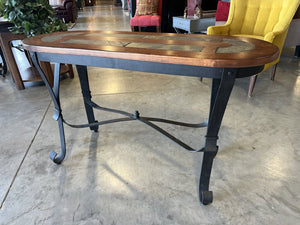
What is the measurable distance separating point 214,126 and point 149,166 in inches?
24.6

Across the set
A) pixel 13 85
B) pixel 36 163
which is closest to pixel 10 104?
pixel 13 85

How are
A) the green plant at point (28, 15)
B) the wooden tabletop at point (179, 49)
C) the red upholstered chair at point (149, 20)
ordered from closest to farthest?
the wooden tabletop at point (179, 49), the green plant at point (28, 15), the red upholstered chair at point (149, 20)

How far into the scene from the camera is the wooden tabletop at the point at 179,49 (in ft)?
2.78

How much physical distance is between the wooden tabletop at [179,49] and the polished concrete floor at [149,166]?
0.81m

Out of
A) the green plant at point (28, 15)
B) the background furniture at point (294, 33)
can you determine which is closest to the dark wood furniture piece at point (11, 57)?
the green plant at point (28, 15)

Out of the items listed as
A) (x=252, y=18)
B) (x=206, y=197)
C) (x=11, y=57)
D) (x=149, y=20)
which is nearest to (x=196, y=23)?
(x=252, y=18)

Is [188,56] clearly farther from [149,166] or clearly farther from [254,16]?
[254,16]

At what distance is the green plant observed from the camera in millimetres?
2170

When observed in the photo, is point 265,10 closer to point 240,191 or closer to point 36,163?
point 240,191

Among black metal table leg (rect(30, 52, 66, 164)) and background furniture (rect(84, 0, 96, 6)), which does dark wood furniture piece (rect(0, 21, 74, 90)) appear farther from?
background furniture (rect(84, 0, 96, 6))

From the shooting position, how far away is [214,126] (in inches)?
41.4

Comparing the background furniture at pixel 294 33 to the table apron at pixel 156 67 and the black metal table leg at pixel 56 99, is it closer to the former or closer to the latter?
the table apron at pixel 156 67

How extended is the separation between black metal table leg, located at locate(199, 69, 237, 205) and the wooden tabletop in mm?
85

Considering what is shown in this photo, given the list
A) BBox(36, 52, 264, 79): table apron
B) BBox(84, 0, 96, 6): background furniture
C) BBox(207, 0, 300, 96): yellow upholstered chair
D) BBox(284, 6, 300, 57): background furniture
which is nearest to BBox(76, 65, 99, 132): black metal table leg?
BBox(36, 52, 264, 79): table apron
